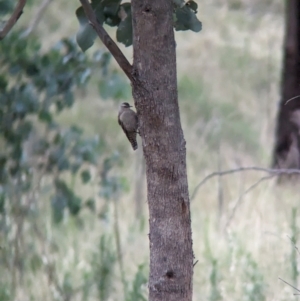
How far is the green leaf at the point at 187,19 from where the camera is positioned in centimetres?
138

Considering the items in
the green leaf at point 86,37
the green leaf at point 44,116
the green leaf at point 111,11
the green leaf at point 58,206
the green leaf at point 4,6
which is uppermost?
the green leaf at point 4,6

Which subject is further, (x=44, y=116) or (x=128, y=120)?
(x=44, y=116)

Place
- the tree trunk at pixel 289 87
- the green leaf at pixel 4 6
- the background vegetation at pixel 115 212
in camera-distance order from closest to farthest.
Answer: the green leaf at pixel 4 6
the background vegetation at pixel 115 212
the tree trunk at pixel 289 87

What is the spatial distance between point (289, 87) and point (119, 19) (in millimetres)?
3309

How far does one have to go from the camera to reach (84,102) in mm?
6738

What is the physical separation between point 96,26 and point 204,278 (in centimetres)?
171

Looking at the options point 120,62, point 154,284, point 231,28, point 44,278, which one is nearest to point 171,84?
point 120,62

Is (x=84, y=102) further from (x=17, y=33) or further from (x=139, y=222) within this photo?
(x=17, y=33)

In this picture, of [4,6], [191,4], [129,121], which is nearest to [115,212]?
[4,6]

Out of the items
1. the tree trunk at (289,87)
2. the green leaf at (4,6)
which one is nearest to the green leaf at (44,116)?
the green leaf at (4,6)

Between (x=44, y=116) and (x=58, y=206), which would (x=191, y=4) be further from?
(x=58, y=206)

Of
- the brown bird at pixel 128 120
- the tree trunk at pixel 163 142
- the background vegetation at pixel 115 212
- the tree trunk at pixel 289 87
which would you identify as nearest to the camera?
the tree trunk at pixel 163 142

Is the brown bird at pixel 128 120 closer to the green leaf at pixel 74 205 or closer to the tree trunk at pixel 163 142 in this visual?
the tree trunk at pixel 163 142

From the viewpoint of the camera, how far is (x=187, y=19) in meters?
1.39
